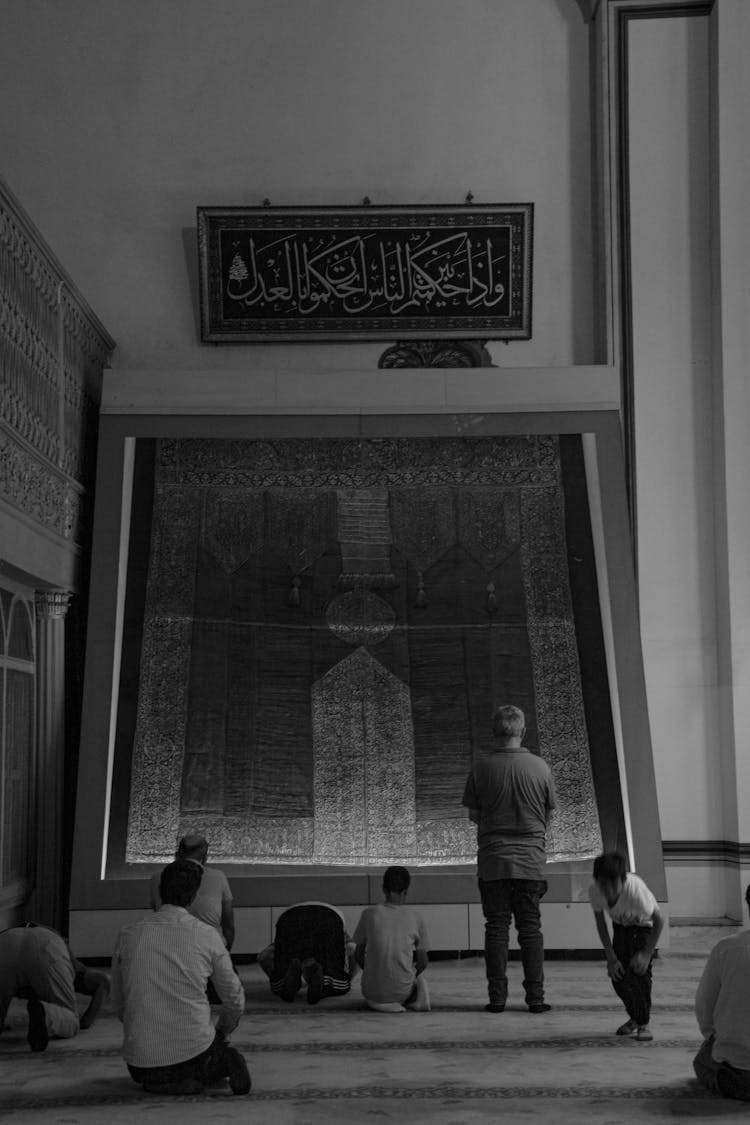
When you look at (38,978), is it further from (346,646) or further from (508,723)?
(346,646)

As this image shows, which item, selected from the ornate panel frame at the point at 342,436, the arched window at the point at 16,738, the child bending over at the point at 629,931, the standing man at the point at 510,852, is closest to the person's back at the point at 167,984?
the child bending over at the point at 629,931

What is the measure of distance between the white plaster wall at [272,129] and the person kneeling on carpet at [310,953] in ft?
13.0

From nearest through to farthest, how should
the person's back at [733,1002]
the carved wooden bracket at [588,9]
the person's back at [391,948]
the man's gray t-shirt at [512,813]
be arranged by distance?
the person's back at [733,1002]
the person's back at [391,948]
the man's gray t-shirt at [512,813]
the carved wooden bracket at [588,9]

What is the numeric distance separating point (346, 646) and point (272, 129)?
3.29 m

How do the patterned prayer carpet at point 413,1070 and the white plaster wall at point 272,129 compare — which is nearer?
the patterned prayer carpet at point 413,1070

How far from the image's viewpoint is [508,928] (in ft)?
15.5

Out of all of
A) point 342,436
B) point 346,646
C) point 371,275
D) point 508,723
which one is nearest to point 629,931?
point 508,723

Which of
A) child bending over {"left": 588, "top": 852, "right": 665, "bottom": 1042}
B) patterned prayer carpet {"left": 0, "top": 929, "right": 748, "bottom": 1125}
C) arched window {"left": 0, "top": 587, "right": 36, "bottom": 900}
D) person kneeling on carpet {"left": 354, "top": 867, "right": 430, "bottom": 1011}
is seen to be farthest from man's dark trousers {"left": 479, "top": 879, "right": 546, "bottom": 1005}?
arched window {"left": 0, "top": 587, "right": 36, "bottom": 900}

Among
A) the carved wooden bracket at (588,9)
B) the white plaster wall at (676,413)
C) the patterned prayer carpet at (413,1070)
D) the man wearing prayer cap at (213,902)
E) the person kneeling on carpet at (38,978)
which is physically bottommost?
the patterned prayer carpet at (413,1070)

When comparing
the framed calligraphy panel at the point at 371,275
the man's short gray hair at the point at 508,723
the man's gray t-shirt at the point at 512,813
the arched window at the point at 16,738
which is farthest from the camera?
the framed calligraphy panel at the point at 371,275

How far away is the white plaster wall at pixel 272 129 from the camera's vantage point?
A: 8.00 m

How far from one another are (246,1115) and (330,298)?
553 cm

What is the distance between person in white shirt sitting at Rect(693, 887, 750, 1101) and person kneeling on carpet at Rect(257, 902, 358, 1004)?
1.78 metres

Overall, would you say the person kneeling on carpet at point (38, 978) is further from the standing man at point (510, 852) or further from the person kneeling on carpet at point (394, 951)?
the standing man at point (510, 852)
